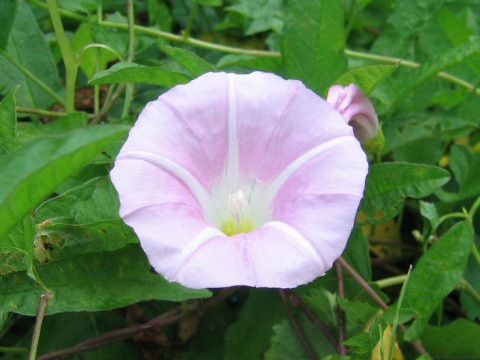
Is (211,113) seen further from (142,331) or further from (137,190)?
(142,331)

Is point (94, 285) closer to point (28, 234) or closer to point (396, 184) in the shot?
point (28, 234)

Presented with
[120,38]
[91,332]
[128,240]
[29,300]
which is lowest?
[91,332]

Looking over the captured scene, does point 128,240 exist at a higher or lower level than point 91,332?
higher

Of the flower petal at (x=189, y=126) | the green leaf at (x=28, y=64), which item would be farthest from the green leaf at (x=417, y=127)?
the green leaf at (x=28, y=64)

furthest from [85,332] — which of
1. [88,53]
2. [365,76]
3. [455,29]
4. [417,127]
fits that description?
[455,29]

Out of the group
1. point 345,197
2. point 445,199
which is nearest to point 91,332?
point 345,197

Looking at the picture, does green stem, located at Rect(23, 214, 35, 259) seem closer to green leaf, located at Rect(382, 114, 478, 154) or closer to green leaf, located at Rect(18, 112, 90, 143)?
green leaf, located at Rect(18, 112, 90, 143)

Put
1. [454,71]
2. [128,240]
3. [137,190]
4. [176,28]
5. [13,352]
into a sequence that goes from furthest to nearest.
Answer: [176,28]
[454,71]
[13,352]
[128,240]
[137,190]

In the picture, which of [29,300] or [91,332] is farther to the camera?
[91,332]

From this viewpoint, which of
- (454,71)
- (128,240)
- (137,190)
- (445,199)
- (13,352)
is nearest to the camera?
(137,190)
